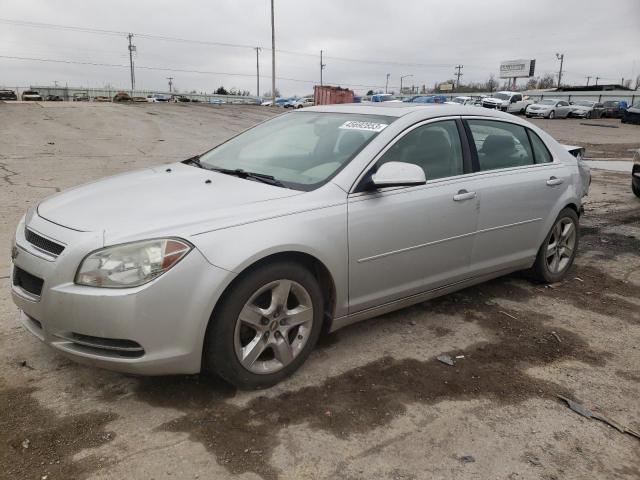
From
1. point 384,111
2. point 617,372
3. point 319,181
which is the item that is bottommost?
point 617,372

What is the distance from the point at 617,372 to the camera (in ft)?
10.8

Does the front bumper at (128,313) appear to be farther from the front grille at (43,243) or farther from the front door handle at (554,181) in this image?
the front door handle at (554,181)

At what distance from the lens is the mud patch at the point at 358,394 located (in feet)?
8.26

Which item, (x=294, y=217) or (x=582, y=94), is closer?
(x=294, y=217)

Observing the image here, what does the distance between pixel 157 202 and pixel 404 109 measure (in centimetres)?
188

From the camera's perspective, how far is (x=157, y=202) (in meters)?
2.85

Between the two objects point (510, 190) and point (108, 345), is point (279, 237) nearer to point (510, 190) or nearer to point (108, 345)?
point (108, 345)

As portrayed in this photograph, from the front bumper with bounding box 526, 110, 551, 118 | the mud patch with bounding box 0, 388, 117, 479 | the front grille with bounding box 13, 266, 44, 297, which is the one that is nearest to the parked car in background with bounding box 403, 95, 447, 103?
the front grille with bounding box 13, 266, 44, 297

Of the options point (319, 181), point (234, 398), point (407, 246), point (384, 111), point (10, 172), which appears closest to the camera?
point (234, 398)

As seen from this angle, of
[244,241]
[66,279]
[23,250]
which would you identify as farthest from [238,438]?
[23,250]

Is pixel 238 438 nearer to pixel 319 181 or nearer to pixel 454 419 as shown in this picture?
pixel 454 419

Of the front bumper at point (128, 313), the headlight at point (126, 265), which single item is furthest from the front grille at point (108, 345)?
the headlight at point (126, 265)

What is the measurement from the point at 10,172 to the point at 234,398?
8260 millimetres

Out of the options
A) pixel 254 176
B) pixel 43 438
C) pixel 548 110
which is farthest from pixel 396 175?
pixel 548 110
